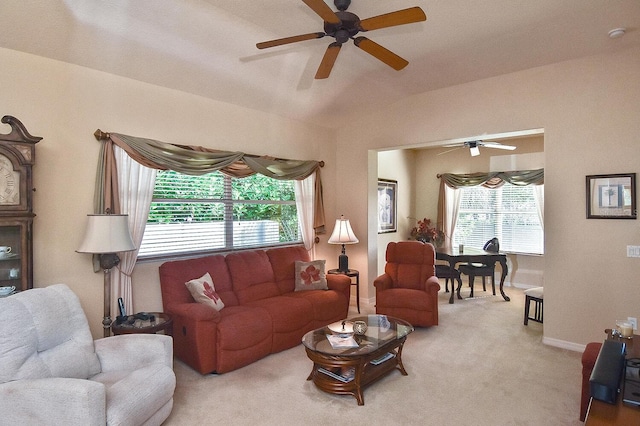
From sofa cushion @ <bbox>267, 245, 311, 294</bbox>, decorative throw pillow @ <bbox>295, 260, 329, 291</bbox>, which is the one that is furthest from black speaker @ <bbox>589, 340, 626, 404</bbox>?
sofa cushion @ <bbox>267, 245, 311, 294</bbox>

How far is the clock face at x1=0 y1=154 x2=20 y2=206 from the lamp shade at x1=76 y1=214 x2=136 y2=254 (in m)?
0.50

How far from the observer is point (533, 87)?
13.2ft

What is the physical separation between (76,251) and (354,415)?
8.46 ft

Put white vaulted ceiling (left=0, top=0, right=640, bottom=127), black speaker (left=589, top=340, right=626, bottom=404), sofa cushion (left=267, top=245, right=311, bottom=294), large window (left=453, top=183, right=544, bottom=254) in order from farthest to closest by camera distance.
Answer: large window (left=453, top=183, right=544, bottom=254)
sofa cushion (left=267, top=245, right=311, bottom=294)
white vaulted ceiling (left=0, top=0, right=640, bottom=127)
black speaker (left=589, top=340, right=626, bottom=404)

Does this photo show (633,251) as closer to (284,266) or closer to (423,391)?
(423,391)

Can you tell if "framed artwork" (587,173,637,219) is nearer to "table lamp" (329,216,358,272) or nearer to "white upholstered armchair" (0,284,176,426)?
"table lamp" (329,216,358,272)

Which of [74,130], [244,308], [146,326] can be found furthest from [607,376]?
[74,130]

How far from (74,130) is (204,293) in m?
1.88

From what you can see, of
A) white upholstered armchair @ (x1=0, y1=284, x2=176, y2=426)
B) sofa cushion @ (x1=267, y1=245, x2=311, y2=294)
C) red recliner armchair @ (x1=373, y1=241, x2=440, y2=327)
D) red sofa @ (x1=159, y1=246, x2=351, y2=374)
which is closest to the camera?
white upholstered armchair @ (x1=0, y1=284, x2=176, y2=426)

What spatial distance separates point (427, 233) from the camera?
280 inches

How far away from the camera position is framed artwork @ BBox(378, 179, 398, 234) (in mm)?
6770

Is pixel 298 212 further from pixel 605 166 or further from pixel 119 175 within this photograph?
pixel 605 166

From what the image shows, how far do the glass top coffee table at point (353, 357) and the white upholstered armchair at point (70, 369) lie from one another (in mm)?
1130

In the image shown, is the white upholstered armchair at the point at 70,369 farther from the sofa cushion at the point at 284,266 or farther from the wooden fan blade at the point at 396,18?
the wooden fan blade at the point at 396,18
